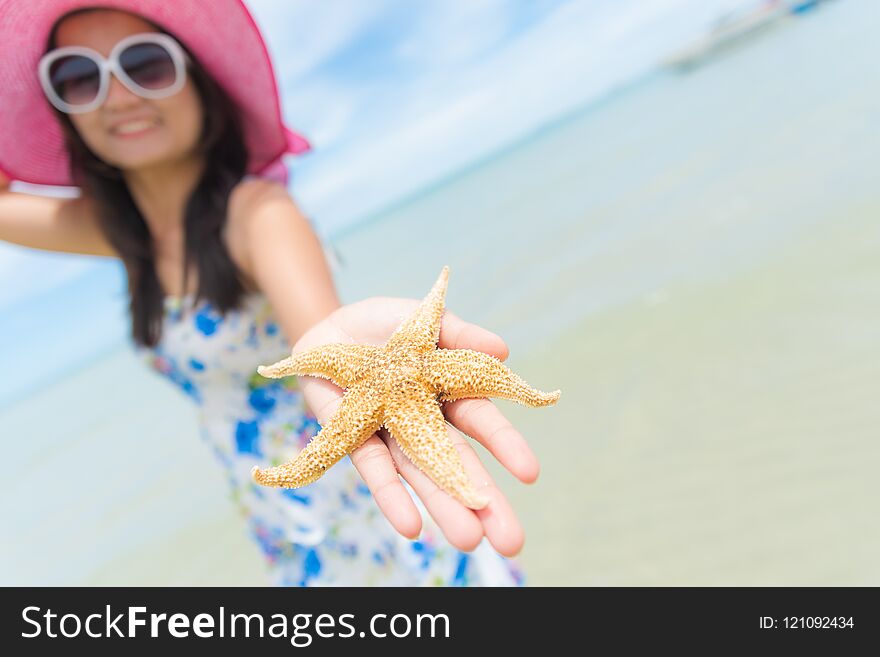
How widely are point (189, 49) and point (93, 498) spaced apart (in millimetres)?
8161

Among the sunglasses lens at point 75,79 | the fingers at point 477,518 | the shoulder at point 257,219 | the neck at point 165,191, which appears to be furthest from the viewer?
the neck at point 165,191

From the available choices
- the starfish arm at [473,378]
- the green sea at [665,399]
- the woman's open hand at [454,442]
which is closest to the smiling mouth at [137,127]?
the woman's open hand at [454,442]

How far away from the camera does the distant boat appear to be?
40344 millimetres

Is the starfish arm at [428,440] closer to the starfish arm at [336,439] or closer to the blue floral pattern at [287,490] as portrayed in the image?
the starfish arm at [336,439]

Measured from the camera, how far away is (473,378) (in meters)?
1.79

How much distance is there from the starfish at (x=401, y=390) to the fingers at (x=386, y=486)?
0.15 ft

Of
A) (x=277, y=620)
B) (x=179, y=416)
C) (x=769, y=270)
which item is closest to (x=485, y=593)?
(x=277, y=620)

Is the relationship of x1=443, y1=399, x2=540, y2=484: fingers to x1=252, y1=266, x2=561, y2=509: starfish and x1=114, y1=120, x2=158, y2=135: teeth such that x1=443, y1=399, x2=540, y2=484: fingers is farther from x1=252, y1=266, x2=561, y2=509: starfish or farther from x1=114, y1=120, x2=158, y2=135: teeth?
x1=114, y1=120, x2=158, y2=135: teeth

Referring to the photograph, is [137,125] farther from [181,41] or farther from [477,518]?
[477,518]

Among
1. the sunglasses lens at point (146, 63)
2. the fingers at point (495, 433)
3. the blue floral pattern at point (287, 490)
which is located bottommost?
the blue floral pattern at point (287, 490)

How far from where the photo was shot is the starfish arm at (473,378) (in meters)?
1.79

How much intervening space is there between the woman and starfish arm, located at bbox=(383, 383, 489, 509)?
0.57m

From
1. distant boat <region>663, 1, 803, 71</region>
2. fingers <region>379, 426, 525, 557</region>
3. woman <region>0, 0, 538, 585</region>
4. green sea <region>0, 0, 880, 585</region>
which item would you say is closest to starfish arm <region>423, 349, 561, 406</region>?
fingers <region>379, 426, 525, 557</region>

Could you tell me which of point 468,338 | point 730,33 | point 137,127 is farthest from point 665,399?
point 730,33
